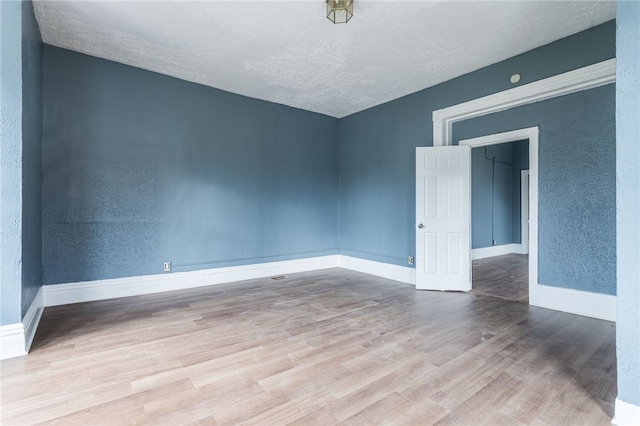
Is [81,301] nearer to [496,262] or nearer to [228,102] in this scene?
[228,102]

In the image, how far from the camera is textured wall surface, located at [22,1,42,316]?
249 centimetres

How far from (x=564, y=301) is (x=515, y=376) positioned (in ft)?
6.25

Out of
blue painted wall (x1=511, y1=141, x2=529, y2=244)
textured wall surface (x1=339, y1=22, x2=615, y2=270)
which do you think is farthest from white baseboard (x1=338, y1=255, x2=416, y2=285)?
blue painted wall (x1=511, y1=141, x2=529, y2=244)

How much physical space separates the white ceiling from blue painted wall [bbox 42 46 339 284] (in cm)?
40

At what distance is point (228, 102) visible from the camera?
4.76 meters

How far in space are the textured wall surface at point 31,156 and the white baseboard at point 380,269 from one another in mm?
4300

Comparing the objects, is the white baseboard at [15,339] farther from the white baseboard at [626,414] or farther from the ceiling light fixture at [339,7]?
the white baseboard at [626,414]

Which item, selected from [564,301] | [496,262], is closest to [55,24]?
[564,301]

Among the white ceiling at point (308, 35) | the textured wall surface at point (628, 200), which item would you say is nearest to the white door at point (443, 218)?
the white ceiling at point (308, 35)

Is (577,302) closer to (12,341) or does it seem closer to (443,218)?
(443,218)

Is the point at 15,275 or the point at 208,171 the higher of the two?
the point at 208,171

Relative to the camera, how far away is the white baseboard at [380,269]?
476 cm

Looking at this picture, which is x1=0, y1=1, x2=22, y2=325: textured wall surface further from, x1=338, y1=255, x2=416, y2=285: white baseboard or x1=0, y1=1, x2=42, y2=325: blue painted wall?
x1=338, y1=255, x2=416, y2=285: white baseboard

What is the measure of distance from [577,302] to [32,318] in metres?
5.26
